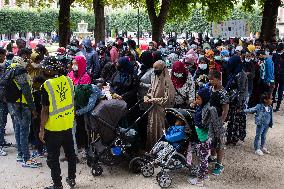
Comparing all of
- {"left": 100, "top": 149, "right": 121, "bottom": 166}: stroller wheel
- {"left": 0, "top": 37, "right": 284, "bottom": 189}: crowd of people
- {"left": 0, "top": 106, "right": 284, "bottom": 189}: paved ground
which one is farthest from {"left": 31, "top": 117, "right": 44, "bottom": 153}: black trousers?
{"left": 100, "top": 149, "right": 121, "bottom": 166}: stroller wheel

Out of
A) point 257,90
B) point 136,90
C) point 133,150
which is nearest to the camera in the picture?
point 133,150

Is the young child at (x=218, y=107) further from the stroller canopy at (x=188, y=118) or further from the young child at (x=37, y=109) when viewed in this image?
the young child at (x=37, y=109)

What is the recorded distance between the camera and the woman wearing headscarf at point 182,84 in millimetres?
7523

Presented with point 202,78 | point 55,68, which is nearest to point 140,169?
point 55,68

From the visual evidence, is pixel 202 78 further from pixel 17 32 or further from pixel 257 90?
pixel 17 32

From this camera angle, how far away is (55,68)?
5973 millimetres

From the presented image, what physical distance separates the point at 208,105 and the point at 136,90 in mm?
1568

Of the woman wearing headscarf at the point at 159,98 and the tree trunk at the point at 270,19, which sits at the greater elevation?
the tree trunk at the point at 270,19

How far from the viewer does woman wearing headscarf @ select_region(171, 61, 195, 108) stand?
24.7ft

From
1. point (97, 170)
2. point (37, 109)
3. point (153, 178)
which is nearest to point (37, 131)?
point (37, 109)

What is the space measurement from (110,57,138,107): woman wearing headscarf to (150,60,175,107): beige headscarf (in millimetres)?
533

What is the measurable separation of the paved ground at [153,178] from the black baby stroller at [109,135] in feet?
0.96

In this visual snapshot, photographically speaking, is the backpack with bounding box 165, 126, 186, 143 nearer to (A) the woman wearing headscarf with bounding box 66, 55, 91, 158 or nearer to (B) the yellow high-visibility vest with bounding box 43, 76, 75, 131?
(B) the yellow high-visibility vest with bounding box 43, 76, 75, 131

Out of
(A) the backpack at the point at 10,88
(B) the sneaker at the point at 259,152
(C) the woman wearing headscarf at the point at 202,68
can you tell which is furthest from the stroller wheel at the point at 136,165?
(C) the woman wearing headscarf at the point at 202,68
